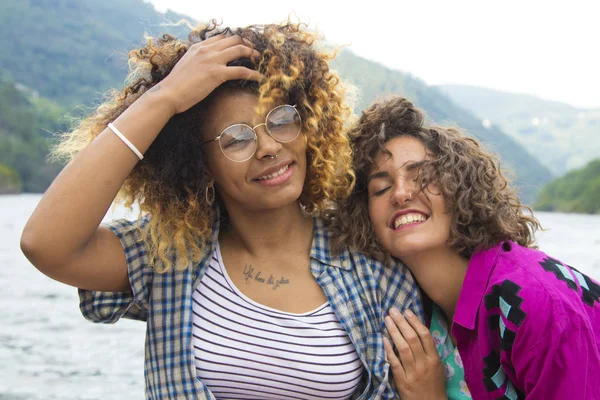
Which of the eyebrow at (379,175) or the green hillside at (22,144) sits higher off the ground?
the eyebrow at (379,175)

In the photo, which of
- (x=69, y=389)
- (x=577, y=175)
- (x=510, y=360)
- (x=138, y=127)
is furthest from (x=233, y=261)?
(x=577, y=175)

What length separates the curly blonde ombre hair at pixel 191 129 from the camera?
2711mm

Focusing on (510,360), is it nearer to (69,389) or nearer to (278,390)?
(278,390)

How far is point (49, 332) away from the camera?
8.07m

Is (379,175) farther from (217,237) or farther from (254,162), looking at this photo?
(217,237)

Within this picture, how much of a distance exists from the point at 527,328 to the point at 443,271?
597 millimetres

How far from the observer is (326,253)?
2.96 m

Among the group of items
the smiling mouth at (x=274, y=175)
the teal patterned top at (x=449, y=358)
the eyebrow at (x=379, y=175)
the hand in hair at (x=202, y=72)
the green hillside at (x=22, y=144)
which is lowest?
the green hillside at (x=22, y=144)

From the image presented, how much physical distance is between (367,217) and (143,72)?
118 cm

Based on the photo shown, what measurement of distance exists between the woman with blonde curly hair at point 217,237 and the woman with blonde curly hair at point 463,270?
0.15 m

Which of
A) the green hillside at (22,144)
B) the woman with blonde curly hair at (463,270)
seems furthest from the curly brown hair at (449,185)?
the green hillside at (22,144)

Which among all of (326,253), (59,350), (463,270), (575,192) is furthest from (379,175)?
(575,192)

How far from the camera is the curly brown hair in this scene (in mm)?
2830

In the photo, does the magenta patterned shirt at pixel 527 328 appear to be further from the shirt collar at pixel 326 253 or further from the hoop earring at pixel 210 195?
the hoop earring at pixel 210 195
